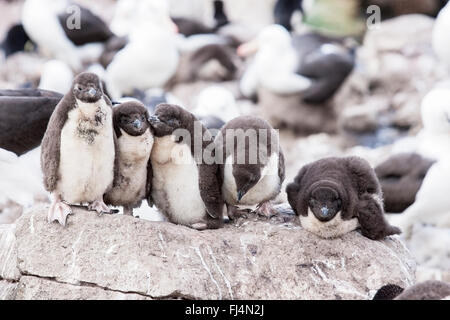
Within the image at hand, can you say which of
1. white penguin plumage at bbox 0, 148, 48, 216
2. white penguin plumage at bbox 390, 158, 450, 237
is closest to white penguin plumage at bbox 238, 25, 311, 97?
white penguin plumage at bbox 390, 158, 450, 237

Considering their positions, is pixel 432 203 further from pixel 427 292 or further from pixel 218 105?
pixel 427 292

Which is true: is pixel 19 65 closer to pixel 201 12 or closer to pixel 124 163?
pixel 201 12

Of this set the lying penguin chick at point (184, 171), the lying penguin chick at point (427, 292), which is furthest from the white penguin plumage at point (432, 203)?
the lying penguin chick at point (427, 292)

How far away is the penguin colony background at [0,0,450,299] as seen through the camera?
24.8ft

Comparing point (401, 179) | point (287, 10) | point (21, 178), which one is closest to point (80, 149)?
point (21, 178)

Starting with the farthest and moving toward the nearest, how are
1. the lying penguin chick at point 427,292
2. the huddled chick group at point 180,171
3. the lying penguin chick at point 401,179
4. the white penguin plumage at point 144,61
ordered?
the white penguin plumage at point 144,61, the lying penguin chick at point 401,179, the huddled chick group at point 180,171, the lying penguin chick at point 427,292

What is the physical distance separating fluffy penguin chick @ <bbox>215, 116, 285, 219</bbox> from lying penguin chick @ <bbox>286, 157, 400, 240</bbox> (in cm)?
22

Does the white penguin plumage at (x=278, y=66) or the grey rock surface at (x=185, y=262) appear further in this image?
the white penguin plumage at (x=278, y=66)

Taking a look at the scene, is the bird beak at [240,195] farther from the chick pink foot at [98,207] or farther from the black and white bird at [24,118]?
the black and white bird at [24,118]

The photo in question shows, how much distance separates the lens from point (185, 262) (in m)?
7.34

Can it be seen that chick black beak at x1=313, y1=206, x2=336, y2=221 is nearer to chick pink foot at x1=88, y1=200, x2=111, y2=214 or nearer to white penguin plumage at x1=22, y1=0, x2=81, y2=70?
chick pink foot at x1=88, y1=200, x2=111, y2=214

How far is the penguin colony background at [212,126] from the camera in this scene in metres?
7.55

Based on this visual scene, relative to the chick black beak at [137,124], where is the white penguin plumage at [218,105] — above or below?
below
